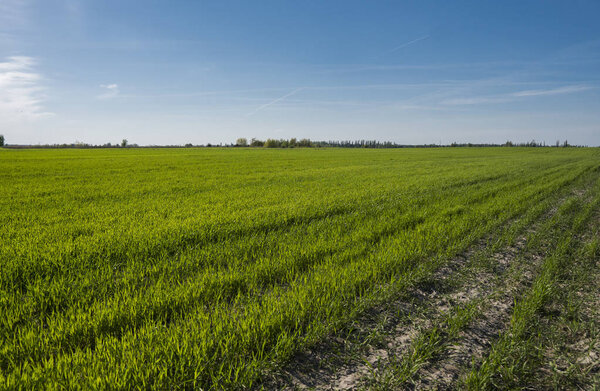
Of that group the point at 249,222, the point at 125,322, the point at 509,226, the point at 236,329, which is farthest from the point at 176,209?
the point at 509,226

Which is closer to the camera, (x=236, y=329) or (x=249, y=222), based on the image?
(x=236, y=329)

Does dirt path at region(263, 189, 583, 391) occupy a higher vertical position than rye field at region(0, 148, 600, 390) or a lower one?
lower

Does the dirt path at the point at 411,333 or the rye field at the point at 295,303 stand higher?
the rye field at the point at 295,303

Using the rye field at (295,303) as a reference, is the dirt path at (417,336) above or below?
below

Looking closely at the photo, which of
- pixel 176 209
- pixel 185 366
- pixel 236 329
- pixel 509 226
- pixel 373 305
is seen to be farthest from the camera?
pixel 176 209

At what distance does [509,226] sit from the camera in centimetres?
927

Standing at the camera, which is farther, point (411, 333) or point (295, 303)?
point (295, 303)

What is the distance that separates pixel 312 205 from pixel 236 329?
784cm

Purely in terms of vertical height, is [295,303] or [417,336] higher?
[295,303]

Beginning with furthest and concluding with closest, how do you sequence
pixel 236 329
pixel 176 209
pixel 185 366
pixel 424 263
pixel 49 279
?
pixel 176 209
pixel 424 263
pixel 49 279
pixel 236 329
pixel 185 366

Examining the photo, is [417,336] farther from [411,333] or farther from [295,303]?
[295,303]

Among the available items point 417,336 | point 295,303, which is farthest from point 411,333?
point 295,303

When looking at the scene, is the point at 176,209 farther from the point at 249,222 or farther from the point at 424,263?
the point at 424,263

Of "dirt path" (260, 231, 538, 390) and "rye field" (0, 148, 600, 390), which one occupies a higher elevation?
"rye field" (0, 148, 600, 390)
